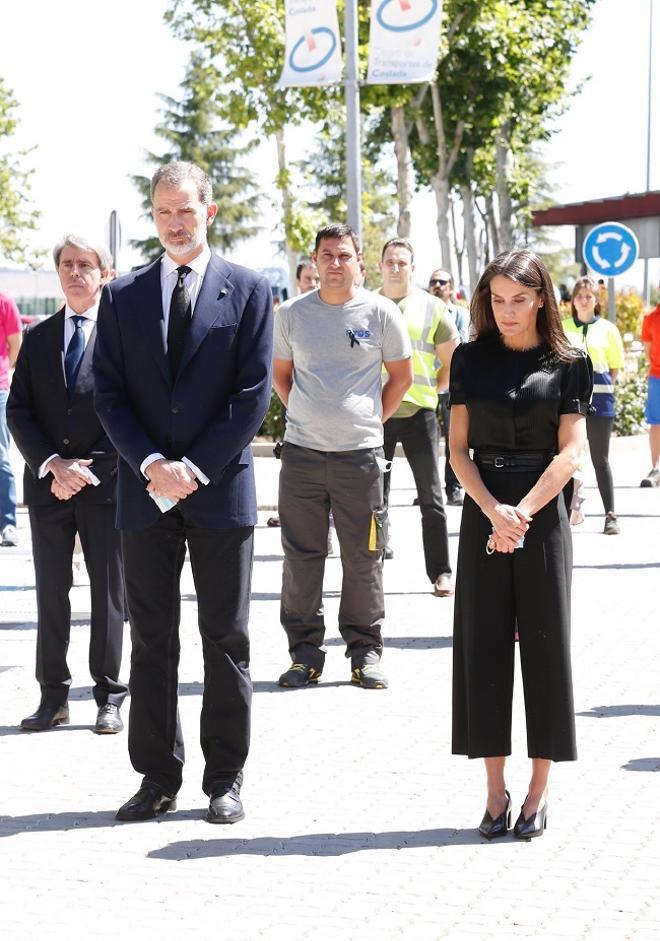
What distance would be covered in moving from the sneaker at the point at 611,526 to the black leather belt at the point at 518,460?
8240 millimetres

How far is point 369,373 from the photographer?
812cm

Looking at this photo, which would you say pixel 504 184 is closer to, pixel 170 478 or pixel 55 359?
pixel 55 359

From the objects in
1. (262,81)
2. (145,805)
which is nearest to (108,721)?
(145,805)

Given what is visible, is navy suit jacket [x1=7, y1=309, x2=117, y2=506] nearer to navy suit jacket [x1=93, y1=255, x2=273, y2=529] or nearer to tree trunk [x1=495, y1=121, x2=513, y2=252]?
navy suit jacket [x1=93, y1=255, x2=273, y2=529]

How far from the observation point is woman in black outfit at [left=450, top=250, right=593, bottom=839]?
5.38 m

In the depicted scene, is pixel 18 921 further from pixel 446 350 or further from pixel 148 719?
pixel 446 350

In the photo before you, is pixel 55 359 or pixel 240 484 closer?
pixel 240 484

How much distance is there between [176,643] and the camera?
227 inches

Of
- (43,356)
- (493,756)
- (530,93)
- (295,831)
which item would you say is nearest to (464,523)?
(493,756)

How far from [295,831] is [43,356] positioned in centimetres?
250

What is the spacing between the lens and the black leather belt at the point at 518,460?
545cm

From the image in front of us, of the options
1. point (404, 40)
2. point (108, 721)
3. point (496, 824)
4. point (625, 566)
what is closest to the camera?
point (496, 824)

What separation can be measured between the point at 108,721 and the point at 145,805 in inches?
52.9

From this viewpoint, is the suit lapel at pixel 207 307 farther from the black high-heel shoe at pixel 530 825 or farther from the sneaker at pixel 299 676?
the sneaker at pixel 299 676
